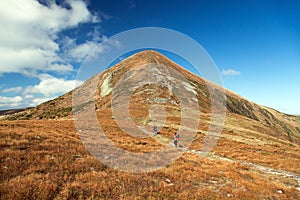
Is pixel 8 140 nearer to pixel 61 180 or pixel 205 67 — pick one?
pixel 61 180

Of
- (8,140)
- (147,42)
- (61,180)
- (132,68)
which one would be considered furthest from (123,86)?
(61,180)

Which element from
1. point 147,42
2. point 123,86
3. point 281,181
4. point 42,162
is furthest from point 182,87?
point 42,162

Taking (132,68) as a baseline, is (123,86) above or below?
below

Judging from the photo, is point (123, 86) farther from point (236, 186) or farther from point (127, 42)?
point (236, 186)

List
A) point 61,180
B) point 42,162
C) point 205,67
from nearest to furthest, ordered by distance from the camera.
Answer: point 61,180
point 42,162
point 205,67

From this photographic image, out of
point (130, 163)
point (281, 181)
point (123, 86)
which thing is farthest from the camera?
point (123, 86)

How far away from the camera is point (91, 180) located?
10.3 m

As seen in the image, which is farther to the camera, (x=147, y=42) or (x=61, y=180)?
(x=147, y=42)

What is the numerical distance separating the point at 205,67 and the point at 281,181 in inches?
471

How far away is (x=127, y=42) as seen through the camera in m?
22.3

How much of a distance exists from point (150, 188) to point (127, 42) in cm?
1622

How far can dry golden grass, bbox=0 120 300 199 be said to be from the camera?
8836 mm

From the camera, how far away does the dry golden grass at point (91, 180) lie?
8836mm

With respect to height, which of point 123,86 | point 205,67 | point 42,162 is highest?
point 123,86
